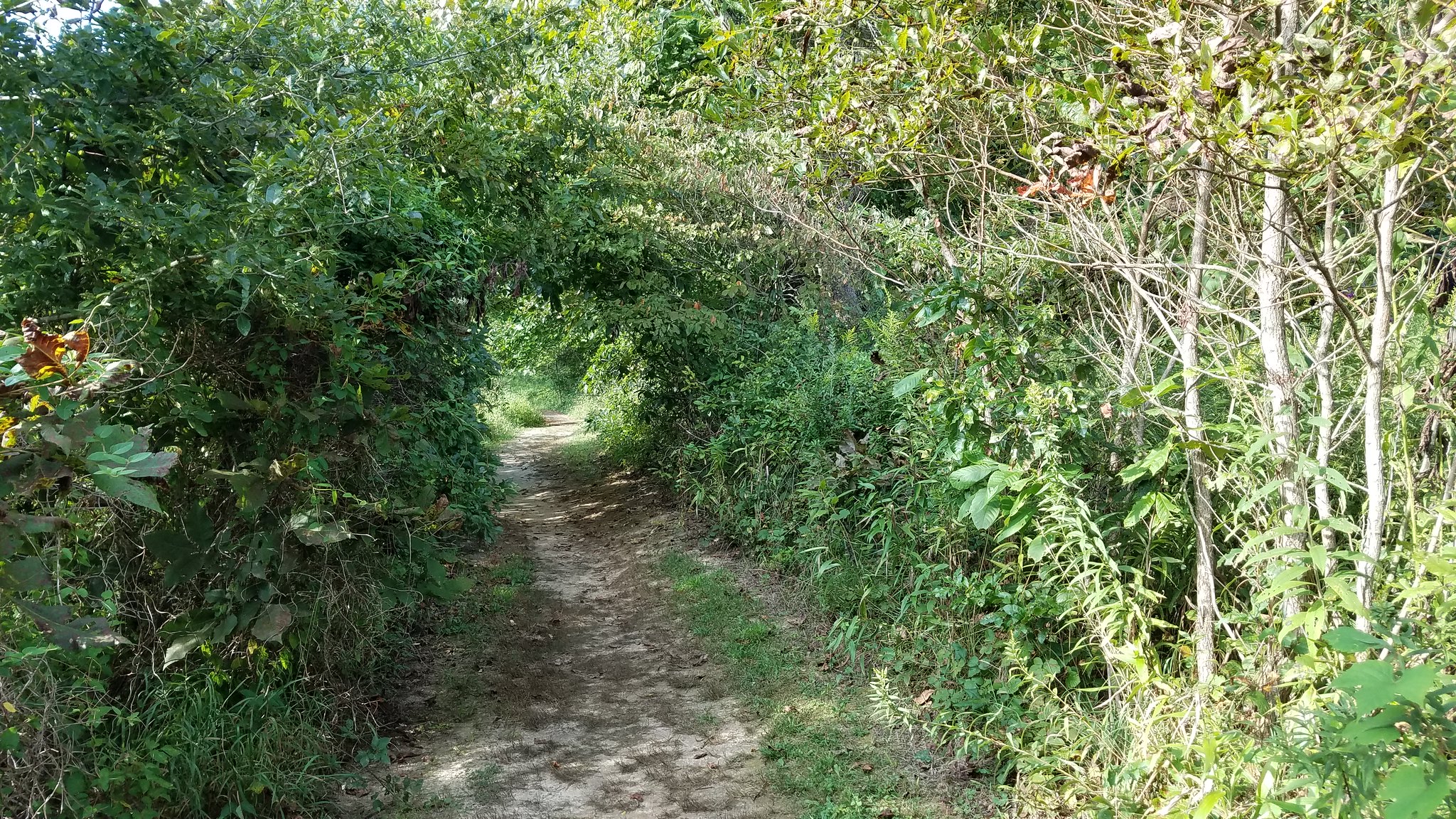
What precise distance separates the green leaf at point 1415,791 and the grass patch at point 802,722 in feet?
7.09

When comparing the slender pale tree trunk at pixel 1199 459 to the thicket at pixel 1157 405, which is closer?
the thicket at pixel 1157 405

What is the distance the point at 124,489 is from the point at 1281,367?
3548 mm

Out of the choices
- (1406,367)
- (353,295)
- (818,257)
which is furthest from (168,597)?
(818,257)

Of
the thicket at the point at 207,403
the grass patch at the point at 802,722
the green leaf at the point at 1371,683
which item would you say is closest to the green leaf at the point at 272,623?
the thicket at the point at 207,403

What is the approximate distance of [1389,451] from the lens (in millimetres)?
3189

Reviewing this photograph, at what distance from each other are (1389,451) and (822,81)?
3550 millimetres

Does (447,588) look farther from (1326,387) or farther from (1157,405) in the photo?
(1326,387)

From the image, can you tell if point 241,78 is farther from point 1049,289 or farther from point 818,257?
point 818,257

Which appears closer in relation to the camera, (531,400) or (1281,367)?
(1281,367)

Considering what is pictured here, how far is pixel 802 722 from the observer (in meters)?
4.84

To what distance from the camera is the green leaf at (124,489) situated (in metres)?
1.98

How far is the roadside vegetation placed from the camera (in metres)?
2.76

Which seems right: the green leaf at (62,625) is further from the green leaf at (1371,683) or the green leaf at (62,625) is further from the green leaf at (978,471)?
the green leaf at (978,471)

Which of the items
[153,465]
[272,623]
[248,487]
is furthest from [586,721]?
[153,465]
